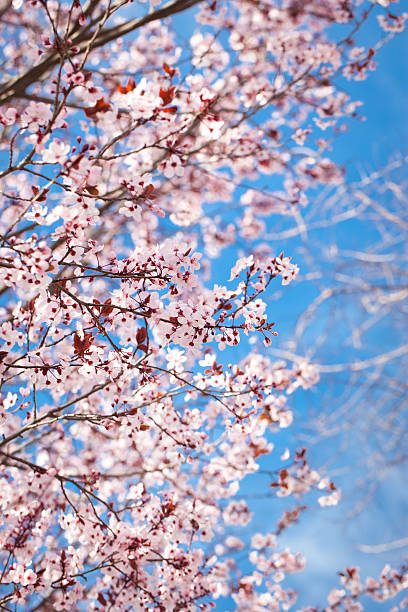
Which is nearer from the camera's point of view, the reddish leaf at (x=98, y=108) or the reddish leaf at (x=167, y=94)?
the reddish leaf at (x=98, y=108)

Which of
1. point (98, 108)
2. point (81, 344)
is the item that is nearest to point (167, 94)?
point (98, 108)

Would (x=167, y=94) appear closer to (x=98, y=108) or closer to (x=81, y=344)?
(x=98, y=108)

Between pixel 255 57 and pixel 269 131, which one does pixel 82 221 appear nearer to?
pixel 269 131

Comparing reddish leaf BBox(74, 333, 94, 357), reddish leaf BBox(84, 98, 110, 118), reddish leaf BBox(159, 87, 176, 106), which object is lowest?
reddish leaf BBox(74, 333, 94, 357)

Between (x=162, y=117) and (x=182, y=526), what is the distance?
132 inches

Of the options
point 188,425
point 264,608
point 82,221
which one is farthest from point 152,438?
point 82,221

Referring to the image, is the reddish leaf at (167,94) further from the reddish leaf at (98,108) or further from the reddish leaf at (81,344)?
the reddish leaf at (81,344)

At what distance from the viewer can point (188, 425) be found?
12.3 feet

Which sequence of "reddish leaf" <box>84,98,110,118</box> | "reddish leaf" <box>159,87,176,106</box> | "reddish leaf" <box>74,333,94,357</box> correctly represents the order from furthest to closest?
"reddish leaf" <box>74,333,94,357</box>
"reddish leaf" <box>159,87,176,106</box>
"reddish leaf" <box>84,98,110,118</box>

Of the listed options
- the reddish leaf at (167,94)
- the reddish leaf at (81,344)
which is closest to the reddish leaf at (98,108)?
the reddish leaf at (167,94)

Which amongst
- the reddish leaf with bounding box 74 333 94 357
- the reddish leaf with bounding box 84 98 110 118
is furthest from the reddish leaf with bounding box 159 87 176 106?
the reddish leaf with bounding box 74 333 94 357

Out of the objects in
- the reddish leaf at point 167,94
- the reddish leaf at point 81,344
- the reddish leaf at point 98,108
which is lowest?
the reddish leaf at point 81,344

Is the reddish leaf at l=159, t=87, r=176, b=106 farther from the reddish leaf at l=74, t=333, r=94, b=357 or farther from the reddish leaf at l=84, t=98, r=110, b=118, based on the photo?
the reddish leaf at l=74, t=333, r=94, b=357

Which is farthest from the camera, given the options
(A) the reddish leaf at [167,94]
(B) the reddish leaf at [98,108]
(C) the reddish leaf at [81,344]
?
(C) the reddish leaf at [81,344]
